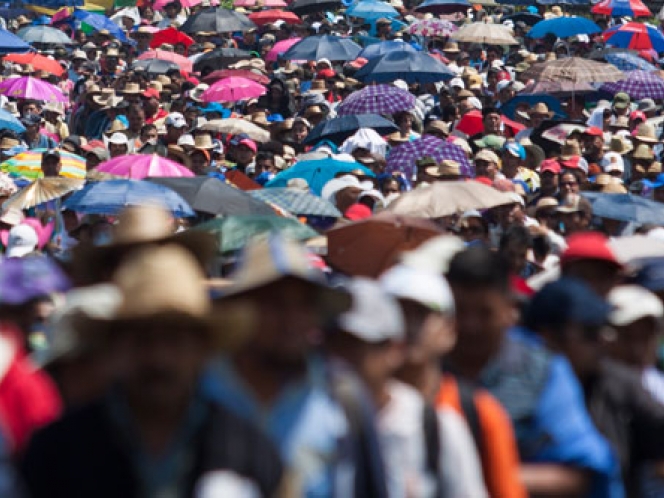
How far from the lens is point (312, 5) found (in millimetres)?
27469

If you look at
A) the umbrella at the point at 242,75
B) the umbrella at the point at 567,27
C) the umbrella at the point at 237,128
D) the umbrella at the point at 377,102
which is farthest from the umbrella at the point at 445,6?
the umbrella at the point at 237,128

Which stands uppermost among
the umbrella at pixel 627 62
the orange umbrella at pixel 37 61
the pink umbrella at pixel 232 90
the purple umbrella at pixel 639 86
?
the purple umbrella at pixel 639 86

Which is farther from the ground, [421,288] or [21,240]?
[421,288]

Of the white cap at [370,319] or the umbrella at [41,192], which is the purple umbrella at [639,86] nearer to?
the umbrella at [41,192]

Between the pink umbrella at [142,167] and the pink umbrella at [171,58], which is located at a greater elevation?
the pink umbrella at [142,167]

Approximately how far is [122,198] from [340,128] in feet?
19.8

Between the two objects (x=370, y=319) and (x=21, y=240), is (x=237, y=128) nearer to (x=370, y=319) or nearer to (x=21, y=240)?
(x=21, y=240)

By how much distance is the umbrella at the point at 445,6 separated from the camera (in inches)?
1085

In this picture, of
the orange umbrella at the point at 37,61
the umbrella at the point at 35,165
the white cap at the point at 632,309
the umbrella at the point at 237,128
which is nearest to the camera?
the white cap at the point at 632,309

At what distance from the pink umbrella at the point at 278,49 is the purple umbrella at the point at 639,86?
6.30m

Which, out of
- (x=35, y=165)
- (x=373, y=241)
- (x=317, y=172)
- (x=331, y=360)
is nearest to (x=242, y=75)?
(x=35, y=165)

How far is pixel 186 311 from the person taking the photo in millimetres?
3271

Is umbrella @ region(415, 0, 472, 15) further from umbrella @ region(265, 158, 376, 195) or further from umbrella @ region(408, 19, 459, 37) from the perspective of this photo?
umbrella @ region(265, 158, 376, 195)

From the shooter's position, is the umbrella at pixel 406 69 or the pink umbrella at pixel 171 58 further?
the pink umbrella at pixel 171 58
